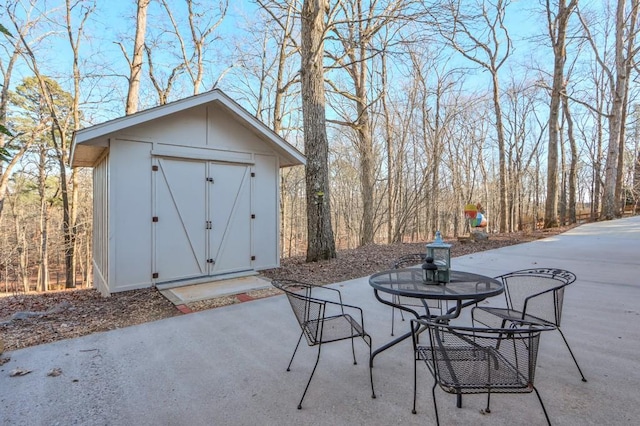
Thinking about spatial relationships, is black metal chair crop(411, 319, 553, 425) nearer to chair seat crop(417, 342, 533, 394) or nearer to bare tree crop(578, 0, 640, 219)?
chair seat crop(417, 342, 533, 394)

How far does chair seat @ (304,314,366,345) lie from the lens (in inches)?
87.4

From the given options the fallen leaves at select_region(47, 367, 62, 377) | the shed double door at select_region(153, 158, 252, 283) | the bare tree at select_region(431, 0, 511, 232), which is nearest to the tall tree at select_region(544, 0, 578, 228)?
the bare tree at select_region(431, 0, 511, 232)

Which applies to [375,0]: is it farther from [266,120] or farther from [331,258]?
[331,258]

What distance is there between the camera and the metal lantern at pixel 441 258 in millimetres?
2402

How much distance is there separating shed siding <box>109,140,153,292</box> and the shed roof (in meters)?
0.27

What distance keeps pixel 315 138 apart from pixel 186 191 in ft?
9.42

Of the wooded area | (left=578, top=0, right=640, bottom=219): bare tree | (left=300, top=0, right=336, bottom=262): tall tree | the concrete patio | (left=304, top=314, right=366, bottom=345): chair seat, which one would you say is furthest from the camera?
(left=578, top=0, right=640, bottom=219): bare tree

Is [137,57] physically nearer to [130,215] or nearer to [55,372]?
[130,215]

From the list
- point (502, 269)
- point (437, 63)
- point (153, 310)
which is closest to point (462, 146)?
point (437, 63)

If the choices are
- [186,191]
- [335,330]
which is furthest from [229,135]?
[335,330]

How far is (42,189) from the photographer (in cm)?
1237

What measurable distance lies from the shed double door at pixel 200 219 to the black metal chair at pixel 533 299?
4174 millimetres

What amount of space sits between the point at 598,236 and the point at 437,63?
340 inches

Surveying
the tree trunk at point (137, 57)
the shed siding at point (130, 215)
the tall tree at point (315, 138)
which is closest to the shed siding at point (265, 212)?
the tall tree at point (315, 138)
